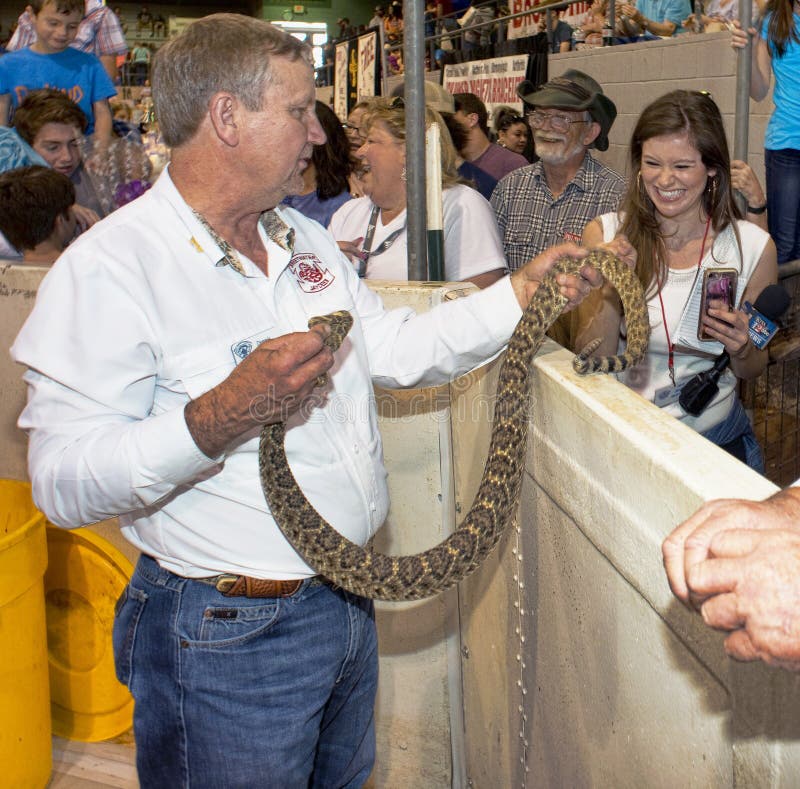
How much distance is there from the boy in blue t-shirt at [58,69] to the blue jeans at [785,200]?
4131 mm

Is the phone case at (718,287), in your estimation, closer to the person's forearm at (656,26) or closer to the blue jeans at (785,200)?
the blue jeans at (785,200)

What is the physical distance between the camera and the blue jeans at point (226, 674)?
2213mm

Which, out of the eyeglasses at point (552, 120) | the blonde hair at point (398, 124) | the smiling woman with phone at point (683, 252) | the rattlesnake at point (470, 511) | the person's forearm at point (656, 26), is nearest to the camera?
the rattlesnake at point (470, 511)

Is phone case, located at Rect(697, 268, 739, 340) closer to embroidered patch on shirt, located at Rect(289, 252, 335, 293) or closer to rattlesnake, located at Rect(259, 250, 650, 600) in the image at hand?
rattlesnake, located at Rect(259, 250, 650, 600)

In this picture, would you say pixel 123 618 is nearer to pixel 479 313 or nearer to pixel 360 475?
pixel 360 475

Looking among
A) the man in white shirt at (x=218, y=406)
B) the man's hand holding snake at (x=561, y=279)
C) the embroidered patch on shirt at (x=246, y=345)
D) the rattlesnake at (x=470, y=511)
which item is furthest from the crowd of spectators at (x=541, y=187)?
the embroidered patch on shirt at (x=246, y=345)

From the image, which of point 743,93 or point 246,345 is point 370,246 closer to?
point 743,93

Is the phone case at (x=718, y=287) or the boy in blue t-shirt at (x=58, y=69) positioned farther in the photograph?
the boy in blue t-shirt at (x=58, y=69)

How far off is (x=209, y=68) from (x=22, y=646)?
2.37m

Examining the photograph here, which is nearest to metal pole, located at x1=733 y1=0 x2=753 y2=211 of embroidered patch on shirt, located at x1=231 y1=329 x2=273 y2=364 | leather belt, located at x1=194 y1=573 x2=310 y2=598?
embroidered patch on shirt, located at x1=231 y1=329 x2=273 y2=364

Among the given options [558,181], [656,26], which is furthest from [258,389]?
[656,26]

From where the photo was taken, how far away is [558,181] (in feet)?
15.6

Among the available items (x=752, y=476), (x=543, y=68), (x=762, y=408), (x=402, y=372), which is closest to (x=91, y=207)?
(x=402, y=372)

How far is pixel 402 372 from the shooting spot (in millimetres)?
2580
